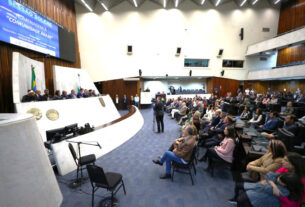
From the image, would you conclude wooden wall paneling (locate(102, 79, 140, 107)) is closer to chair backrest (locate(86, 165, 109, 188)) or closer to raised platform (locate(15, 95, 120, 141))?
raised platform (locate(15, 95, 120, 141))

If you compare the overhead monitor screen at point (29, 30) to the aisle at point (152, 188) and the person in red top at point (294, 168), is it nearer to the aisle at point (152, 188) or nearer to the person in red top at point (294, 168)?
the aisle at point (152, 188)

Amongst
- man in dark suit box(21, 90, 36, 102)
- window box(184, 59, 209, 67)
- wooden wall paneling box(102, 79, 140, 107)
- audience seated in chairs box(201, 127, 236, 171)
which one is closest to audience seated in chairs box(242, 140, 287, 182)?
audience seated in chairs box(201, 127, 236, 171)

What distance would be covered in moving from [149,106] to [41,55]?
8.58 meters

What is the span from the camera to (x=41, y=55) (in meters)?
8.00

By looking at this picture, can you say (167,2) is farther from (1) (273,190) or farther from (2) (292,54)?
(1) (273,190)

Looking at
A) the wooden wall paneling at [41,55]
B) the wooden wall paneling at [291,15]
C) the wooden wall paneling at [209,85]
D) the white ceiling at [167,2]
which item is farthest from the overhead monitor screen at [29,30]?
the wooden wall paneling at [291,15]

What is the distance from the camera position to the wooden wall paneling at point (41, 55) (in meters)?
5.86

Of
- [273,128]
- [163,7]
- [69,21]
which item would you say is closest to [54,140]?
[273,128]

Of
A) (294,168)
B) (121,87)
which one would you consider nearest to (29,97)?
(294,168)

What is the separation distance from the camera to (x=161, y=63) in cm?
1412

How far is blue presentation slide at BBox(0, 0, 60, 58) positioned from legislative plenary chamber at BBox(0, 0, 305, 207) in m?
0.05

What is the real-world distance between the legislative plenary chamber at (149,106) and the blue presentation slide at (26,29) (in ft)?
0.16

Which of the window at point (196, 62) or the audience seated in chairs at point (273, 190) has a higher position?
the window at point (196, 62)

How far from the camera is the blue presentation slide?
5.66 meters
